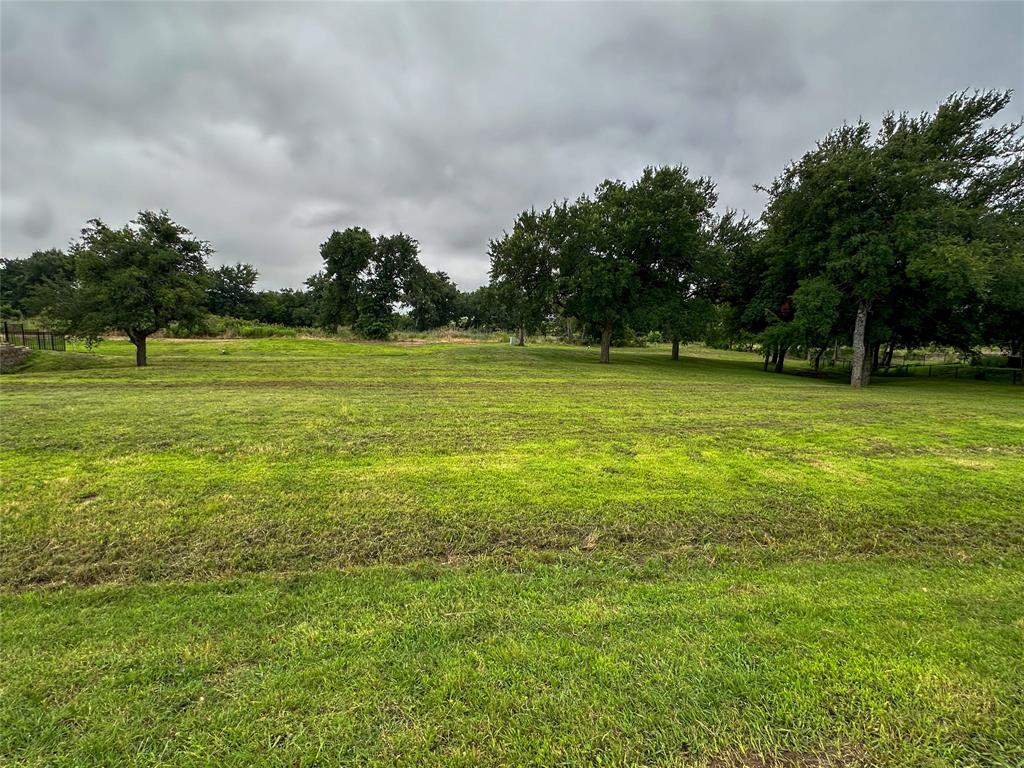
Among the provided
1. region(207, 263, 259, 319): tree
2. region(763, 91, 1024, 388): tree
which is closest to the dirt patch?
region(763, 91, 1024, 388): tree

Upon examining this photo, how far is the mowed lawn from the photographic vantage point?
1863 mm

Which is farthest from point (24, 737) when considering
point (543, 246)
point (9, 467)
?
point (543, 246)

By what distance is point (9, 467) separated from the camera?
16.5 feet

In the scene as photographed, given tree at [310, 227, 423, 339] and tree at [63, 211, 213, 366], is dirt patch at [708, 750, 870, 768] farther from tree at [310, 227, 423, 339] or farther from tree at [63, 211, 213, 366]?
tree at [310, 227, 423, 339]

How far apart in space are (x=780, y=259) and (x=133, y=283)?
95.8ft

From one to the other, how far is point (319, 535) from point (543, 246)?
82.0ft

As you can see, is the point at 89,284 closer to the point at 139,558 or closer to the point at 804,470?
the point at 139,558

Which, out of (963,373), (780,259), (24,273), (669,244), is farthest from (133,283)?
(24,273)

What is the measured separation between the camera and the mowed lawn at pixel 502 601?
1.86 metres

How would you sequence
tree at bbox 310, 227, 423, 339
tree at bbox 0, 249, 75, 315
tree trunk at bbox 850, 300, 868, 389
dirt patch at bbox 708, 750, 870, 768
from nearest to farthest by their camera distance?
dirt patch at bbox 708, 750, 870, 768 < tree trunk at bbox 850, 300, 868, 389 < tree at bbox 310, 227, 423, 339 < tree at bbox 0, 249, 75, 315

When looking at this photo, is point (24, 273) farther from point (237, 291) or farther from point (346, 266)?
point (346, 266)

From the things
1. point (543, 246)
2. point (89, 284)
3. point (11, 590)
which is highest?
point (543, 246)

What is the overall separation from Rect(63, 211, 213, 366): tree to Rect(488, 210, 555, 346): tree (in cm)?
1559

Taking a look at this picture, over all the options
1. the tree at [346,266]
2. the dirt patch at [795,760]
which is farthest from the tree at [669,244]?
the tree at [346,266]
